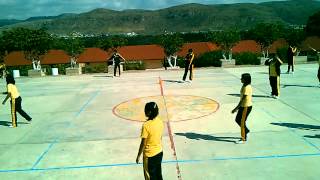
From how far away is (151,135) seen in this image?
267 inches

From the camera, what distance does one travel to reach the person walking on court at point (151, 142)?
6.73 meters

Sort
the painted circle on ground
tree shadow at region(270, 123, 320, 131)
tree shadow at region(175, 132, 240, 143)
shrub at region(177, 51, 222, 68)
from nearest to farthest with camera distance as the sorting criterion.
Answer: tree shadow at region(175, 132, 240, 143) < tree shadow at region(270, 123, 320, 131) < the painted circle on ground < shrub at region(177, 51, 222, 68)

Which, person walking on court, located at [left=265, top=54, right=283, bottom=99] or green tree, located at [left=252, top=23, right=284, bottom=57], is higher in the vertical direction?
green tree, located at [left=252, top=23, right=284, bottom=57]

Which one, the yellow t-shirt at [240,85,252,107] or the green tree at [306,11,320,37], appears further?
the green tree at [306,11,320,37]

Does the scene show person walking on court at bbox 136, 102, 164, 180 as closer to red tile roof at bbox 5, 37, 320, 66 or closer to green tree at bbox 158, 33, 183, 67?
green tree at bbox 158, 33, 183, 67

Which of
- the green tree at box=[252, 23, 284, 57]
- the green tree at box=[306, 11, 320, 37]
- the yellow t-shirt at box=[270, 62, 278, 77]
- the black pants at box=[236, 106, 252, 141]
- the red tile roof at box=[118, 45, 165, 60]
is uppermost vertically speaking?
the green tree at box=[306, 11, 320, 37]

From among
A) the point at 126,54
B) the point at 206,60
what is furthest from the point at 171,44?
the point at 126,54

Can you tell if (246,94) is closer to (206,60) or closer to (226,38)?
(226,38)

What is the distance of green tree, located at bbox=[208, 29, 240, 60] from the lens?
3102cm

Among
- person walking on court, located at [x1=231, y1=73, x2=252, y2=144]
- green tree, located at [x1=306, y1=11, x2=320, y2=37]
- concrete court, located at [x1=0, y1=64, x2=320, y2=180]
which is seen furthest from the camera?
green tree, located at [x1=306, y1=11, x2=320, y2=37]

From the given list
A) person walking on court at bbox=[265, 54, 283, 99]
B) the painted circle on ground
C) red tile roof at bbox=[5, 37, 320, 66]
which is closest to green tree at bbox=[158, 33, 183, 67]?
the painted circle on ground

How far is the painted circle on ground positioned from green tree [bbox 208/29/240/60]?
14.9 metres

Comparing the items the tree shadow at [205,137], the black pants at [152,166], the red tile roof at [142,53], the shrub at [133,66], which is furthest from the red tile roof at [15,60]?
the black pants at [152,166]

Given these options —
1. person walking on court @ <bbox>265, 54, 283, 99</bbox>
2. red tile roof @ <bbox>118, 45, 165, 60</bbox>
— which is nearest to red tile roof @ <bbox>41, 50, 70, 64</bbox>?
red tile roof @ <bbox>118, 45, 165, 60</bbox>
